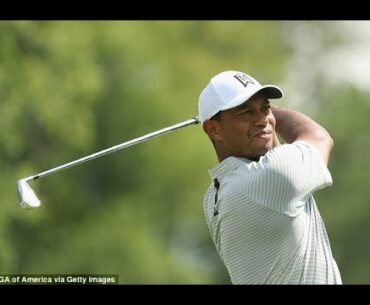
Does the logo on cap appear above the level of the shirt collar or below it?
above

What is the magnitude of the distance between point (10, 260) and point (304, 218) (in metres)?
8.43

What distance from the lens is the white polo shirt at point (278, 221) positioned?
14.1ft

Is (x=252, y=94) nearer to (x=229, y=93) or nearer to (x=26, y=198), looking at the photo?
(x=229, y=93)

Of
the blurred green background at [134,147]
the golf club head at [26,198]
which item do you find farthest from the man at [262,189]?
the blurred green background at [134,147]

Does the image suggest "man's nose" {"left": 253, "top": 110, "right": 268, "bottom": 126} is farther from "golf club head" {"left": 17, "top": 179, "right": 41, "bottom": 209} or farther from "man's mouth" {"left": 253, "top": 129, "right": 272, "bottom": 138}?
"golf club head" {"left": 17, "top": 179, "right": 41, "bottom": 209}

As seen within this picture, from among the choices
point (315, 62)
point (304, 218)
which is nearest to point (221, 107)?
point (304, 218)

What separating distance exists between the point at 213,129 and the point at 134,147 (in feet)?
40.2

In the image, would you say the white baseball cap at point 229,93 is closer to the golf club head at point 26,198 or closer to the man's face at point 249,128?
the man's face at point 249,128

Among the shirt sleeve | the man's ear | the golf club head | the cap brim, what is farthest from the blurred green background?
the shirt sleeve

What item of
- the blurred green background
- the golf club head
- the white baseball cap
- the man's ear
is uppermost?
the blurred green background

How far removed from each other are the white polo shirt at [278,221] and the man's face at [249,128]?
2.8 inches

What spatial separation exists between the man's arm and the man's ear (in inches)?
9.7

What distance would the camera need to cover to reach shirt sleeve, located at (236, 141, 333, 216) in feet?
14.3
